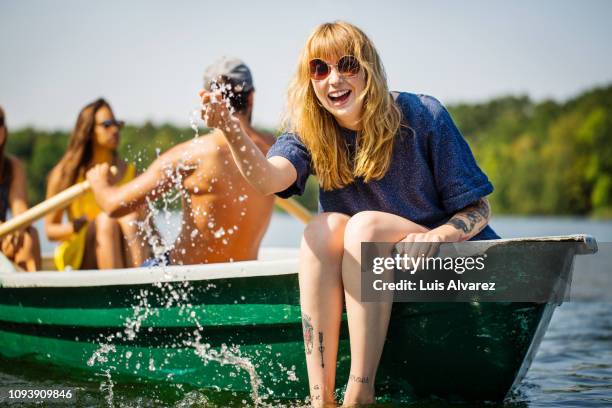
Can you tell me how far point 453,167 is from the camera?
8.62 ft

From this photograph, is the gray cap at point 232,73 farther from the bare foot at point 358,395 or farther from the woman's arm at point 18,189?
the woman's arm at point 18,189

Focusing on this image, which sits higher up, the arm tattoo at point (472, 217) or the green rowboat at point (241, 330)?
the arm tattoo at point (472, 217)

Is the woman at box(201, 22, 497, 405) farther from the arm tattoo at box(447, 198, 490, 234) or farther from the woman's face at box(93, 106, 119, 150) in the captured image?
the woman's face at box(93, 106, 119, 150)

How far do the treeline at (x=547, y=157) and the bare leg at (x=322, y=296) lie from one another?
37.7 metres

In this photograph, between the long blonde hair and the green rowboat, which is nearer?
the long blonde hair

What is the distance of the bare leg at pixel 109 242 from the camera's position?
13.8 ft

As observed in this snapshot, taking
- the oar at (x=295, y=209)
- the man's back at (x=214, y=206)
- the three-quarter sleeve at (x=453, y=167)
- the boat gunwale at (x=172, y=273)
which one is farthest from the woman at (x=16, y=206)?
the three-quarter sleeve at (x=453, y=167)

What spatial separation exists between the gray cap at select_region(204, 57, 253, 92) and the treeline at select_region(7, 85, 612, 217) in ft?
120

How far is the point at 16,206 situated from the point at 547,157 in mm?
49258

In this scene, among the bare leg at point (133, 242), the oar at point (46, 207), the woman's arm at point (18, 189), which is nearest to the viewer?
the oar at point (46, 207)

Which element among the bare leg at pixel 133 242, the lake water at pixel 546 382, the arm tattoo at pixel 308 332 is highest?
the bare leg at pixel 133 242

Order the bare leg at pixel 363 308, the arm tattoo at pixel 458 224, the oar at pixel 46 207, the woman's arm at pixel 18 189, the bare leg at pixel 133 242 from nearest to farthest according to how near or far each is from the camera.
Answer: the bare leg at pixel 363 308 < the arm tattoo at pixel 458 224 < the oar at pixel 46 207 < the bare leg at pixel 133 242 < the woman's arm at pixel 18 189

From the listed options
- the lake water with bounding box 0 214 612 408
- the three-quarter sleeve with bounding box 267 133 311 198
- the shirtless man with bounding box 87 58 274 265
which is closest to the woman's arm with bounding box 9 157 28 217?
the lake water with bounding box 0 214 612 408

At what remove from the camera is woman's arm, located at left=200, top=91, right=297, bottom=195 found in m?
2.16
